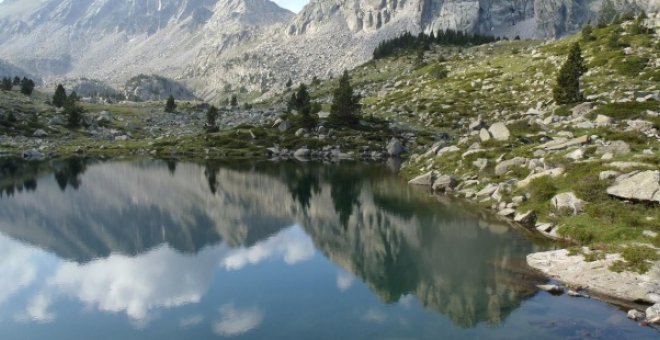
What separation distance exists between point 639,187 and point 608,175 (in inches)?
150

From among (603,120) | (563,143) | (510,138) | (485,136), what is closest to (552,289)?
(563,143)

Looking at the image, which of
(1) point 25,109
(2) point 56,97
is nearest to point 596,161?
(1) point 25,109

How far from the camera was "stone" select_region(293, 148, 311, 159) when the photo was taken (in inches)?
3999

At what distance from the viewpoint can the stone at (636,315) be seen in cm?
2405

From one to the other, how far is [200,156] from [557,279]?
279 ft

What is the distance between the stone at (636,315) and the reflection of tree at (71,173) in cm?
6948

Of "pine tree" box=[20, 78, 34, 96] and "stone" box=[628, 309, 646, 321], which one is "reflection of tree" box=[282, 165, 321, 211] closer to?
"stone" box=[628, 309, 646, 321]

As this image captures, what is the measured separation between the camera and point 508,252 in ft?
116

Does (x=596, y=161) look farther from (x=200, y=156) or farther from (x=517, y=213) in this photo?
(x=200, y=156)

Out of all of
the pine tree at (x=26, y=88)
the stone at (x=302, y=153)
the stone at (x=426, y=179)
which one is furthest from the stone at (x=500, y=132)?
the pine tree at (x=26, y=88)

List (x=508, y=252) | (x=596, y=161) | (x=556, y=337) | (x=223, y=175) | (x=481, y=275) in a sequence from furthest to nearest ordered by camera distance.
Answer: (x=223, y=175) → (x=596, y=161) → (x=508, y=252) → (x=481, y=275) → (x=556, y=337)

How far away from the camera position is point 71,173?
8400 cm

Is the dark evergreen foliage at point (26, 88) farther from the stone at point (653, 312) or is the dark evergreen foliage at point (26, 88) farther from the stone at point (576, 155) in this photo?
the stone at point (653, 312)

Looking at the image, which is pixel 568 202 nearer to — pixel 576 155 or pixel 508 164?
pixel 576 155
